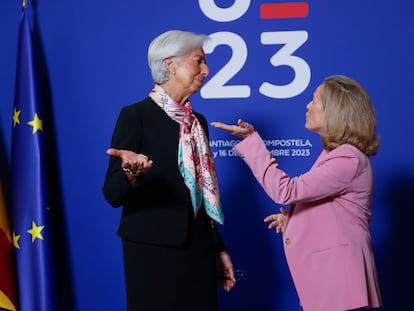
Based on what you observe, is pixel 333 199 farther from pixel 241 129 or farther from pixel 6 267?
pixel 6 267

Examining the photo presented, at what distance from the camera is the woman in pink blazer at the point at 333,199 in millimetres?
1695

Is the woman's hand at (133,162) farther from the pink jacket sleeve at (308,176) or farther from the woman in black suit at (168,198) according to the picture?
the pink jacket sleeve at (308,176)

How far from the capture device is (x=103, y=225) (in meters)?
2.94

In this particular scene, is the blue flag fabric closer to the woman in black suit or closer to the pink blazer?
the woman in black suit

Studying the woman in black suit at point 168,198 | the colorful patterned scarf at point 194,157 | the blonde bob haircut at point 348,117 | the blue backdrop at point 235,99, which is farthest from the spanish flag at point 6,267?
the blonde bob haircut at point 348,117

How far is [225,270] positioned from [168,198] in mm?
387

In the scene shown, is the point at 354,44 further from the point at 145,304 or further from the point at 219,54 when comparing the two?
the point at 145,304

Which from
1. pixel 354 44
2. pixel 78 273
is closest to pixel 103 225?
pixel 78 273

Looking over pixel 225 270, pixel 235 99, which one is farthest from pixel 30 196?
pixel 225 270

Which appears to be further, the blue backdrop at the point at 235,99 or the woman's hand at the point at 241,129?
the blue backdrop at the point at 235,99

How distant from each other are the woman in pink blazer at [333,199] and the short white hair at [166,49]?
29 centimetres

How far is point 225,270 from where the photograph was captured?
1962 mm

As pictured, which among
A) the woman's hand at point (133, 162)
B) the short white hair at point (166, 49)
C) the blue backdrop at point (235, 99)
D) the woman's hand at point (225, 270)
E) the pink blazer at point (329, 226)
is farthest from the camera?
the blue backdrop at point (235, 99)

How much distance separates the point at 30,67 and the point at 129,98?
50 cm
